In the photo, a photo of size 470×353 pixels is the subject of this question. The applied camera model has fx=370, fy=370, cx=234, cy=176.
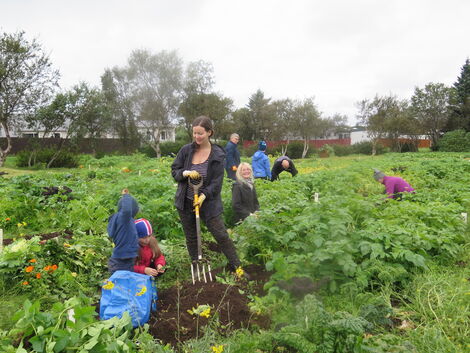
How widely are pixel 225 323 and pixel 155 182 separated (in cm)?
424

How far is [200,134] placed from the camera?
12.6 feet

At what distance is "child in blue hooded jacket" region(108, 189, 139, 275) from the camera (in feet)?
11.7

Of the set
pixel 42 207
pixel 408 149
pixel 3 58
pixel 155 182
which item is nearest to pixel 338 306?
pixel 155 182

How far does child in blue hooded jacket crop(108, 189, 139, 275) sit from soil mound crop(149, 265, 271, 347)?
0.47m

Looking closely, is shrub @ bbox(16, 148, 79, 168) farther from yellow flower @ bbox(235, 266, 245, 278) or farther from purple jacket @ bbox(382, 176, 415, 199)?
yellow flower @ bbox(235, 266, 245, 278)

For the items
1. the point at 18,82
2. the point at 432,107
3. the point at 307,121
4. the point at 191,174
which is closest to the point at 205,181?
the point at 191,174

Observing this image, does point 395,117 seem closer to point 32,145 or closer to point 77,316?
point 32,145

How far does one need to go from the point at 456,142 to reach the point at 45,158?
29553 mm

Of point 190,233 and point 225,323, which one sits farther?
point 190,233

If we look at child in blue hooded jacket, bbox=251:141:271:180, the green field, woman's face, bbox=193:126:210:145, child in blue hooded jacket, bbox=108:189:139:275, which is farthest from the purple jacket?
child in blue hooded jacket, bbox=108:189:139:275

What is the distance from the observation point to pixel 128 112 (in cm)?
3222

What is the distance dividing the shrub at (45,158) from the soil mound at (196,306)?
20.3m

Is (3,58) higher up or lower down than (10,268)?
higher up

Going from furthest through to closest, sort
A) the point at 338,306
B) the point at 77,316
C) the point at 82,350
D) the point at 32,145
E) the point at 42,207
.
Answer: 1. the point at 32,145
2. the point at 42,207
3. the point at 338,306
4. the point at 77,316
5. the point at 82,350
